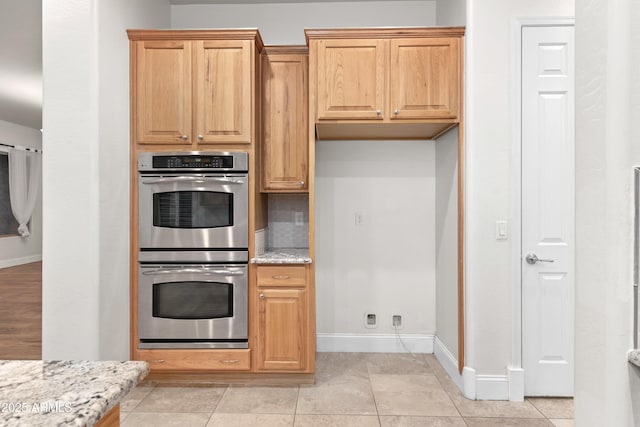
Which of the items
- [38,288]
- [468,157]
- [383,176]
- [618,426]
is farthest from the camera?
[38,288]

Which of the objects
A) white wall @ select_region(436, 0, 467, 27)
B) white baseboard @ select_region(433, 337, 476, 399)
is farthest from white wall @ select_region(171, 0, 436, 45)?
white baseboard @ select_region(433, 337, 476, 399)

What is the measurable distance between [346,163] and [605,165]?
2401mm

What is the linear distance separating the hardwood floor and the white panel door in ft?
12.8

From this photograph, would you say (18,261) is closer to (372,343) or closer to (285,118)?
(285,118)

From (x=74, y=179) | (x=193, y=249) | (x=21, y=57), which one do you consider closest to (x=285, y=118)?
(x=193, y=249)

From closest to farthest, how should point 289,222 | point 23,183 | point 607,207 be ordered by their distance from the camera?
point 607,207 → point 289,222 → point 23,183

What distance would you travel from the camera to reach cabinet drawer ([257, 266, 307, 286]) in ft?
9.14

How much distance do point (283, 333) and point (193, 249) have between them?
871 millimetres

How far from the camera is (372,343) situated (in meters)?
3.47

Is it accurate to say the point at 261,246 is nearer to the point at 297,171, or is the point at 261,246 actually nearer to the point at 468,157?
the point at 297,171

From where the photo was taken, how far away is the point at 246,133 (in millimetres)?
2795

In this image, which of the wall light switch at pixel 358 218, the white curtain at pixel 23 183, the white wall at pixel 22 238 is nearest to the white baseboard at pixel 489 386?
the wall light switch at pixel 358 218

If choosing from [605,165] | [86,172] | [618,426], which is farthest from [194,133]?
[618,426]

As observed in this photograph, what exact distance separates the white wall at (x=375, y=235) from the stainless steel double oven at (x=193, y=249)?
899mm
